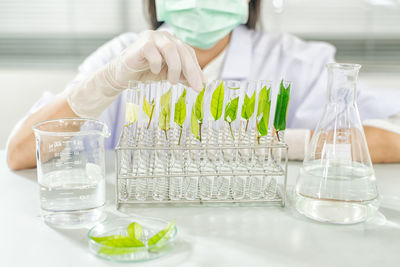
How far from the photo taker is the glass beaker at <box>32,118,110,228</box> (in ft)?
2.56

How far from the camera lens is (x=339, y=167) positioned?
2.62ft

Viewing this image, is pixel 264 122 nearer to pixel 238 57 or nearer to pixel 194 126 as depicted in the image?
pixel 194 126

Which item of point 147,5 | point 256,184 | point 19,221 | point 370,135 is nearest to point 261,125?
point 256,184

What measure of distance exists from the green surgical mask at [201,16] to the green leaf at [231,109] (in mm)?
567

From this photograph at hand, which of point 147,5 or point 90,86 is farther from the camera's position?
point 147,5

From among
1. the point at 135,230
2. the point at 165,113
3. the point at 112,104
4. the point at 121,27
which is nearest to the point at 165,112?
the point at 165,113

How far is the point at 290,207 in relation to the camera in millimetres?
Answer: 875

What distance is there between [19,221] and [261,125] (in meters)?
0.48

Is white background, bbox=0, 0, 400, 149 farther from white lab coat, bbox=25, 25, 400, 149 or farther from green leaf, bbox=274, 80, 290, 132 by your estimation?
green leaf, bbox=274, 80, 290, 132

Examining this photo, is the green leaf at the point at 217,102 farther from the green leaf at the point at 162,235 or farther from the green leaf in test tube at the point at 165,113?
the green leaf at the point at 162,235

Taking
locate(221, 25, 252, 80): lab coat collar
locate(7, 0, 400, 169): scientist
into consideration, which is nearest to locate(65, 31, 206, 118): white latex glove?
locate(7, 0, 400, 169): scientist

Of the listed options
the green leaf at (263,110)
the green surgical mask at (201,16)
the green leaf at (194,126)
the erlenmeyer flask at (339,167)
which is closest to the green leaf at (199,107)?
the green leaf at (194,126)

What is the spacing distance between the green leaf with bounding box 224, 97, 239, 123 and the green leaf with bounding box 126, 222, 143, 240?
273mm

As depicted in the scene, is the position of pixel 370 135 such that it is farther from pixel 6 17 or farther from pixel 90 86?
pixel 6 17
